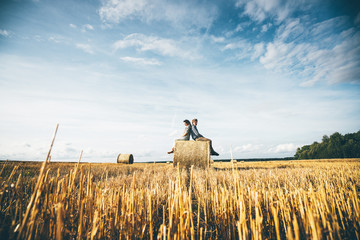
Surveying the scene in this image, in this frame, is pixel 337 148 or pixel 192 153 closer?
pixel 192 153

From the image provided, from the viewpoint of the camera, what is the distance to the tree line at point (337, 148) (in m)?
34.1

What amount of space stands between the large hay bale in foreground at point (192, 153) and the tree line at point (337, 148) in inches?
1640

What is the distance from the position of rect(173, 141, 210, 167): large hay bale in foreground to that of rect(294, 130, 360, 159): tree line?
4165 cm

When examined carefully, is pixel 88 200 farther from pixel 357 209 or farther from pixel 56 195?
pixel 357 209

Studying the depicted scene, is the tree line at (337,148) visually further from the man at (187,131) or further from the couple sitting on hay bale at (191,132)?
the man at (187,131)

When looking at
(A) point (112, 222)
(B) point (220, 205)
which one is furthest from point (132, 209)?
(B) point (220, 205)

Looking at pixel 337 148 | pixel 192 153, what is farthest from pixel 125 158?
pixel 337 148

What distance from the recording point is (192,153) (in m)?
7.87

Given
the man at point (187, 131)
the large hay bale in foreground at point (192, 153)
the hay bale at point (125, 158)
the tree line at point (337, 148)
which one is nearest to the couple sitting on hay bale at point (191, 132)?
the man at point (187, 131)

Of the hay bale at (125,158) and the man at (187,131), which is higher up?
the man at (187,131)

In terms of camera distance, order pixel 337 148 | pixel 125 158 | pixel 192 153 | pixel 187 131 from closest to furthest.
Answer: pixel 192 153 < pixel 187 131 < pixel 125 158 < pixel 337 148

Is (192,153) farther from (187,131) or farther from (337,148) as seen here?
(337,148)

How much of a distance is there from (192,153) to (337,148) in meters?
44.0

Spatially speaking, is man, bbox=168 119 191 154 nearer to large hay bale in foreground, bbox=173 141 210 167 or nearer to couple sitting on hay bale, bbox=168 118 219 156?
couple sitting on hay bale, bbox=168 118 219 156
